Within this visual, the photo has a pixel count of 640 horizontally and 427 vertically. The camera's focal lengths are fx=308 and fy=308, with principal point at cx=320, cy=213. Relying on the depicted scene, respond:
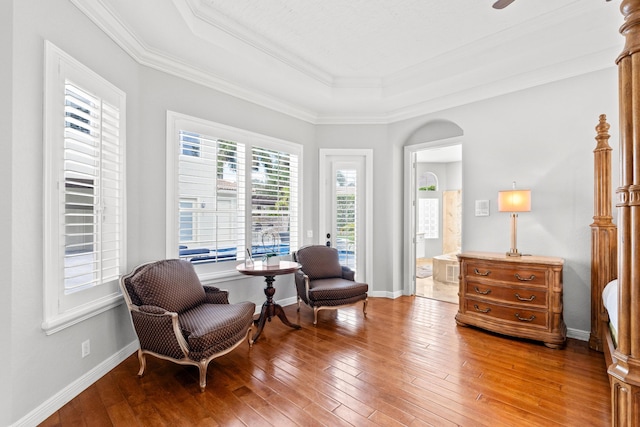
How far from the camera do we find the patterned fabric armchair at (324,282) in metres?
3.79

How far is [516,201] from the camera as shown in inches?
133

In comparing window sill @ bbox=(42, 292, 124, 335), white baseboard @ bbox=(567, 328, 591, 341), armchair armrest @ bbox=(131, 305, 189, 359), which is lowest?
white baseboard @ bbox=(567, 328, 591, 341)

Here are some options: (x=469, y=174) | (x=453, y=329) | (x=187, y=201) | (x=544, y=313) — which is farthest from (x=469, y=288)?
(x=187, y=201)

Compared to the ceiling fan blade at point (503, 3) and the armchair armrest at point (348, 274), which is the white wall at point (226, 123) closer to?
the armchair armrest at point (348, 274)

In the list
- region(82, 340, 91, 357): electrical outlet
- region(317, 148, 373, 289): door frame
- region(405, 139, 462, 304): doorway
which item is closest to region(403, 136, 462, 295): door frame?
region(317, 148, 373, 289): door frame

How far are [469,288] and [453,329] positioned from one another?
517 millimetres

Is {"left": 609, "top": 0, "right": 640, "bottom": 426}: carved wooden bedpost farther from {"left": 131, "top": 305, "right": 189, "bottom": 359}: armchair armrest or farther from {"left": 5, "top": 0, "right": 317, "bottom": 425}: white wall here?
{"left": 5, "top": 0, "right": 317, "bottom": 425}: white wall

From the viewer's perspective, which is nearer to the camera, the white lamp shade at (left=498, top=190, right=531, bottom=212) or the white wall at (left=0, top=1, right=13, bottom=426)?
the white wall at (left=0, top=1, right=13, bottom=426)

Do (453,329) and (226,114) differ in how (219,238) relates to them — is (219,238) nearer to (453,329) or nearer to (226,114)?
(226,114)

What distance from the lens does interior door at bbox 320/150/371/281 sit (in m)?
5.03

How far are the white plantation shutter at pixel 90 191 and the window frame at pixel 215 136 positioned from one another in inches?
22.3

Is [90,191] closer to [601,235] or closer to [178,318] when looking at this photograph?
[178,318]

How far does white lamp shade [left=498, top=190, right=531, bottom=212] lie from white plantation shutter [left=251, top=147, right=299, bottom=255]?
9.05ft

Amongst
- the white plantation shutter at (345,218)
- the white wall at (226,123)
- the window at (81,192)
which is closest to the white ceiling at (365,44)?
the white wall at (226,123)
